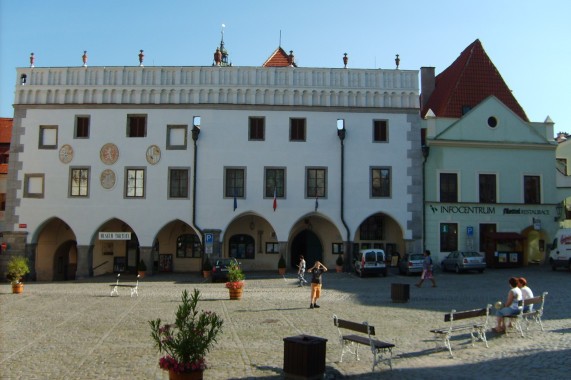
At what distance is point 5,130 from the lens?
133 ft

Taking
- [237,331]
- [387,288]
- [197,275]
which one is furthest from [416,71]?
[237,331]

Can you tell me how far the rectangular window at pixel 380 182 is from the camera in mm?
31297

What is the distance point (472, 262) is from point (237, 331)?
18.6 meters

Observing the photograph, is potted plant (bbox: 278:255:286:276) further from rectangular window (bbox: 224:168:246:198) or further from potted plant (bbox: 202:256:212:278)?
rectangular window (bbox: 224:168:246:198)

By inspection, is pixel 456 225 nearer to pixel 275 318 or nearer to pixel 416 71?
pixel 416 71

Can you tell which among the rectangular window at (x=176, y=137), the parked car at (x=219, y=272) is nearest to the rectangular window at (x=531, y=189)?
the parked car at (x=219, y=272)

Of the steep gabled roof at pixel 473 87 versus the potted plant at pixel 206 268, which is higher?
the steep gabled roof at pixel 473 87

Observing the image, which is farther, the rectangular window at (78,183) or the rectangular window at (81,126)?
the rectangular window at (81,126)

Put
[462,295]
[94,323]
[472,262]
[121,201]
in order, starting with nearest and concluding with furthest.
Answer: [94,323]
[462,295]
[472,262]
[121,201]

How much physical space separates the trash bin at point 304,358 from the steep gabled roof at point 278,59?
28.9 meters

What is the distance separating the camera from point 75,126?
1239 inches

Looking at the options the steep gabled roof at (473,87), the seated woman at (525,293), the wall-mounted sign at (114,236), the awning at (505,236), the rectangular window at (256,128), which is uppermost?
the steep gabled roof at (473,87)

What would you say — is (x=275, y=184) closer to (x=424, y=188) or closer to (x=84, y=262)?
(x=424, y=188)

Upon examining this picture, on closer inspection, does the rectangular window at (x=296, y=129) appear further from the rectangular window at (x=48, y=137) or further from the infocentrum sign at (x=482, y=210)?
the rectangular window at (x=48, y=137)
